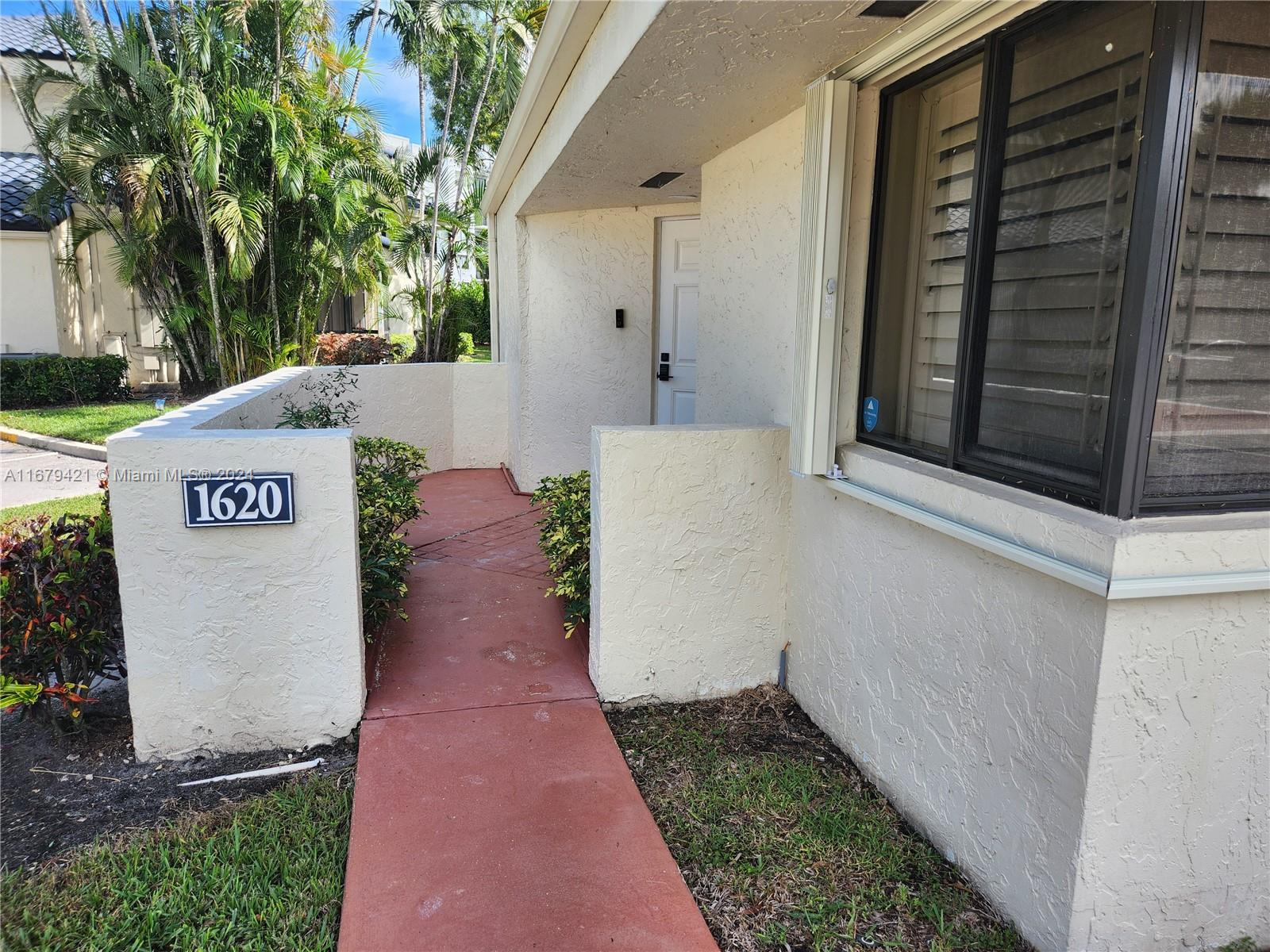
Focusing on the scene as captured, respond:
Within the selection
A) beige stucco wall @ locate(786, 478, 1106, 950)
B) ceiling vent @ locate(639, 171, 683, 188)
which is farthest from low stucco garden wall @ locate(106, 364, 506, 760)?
ceiling vent @ locate(639, 171, 683, 188)

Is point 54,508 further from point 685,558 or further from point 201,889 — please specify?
point 685,558

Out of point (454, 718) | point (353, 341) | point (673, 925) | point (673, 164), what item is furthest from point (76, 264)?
point (673, 925)

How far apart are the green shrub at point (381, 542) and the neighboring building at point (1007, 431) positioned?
126cm

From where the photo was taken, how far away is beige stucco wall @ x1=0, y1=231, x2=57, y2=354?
14805 mm

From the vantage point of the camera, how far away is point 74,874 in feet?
8.65

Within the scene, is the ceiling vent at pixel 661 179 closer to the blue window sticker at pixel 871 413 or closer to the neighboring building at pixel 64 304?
the blue window sticker at pixel 871 413

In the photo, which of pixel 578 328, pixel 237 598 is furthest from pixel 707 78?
pixel 578 328

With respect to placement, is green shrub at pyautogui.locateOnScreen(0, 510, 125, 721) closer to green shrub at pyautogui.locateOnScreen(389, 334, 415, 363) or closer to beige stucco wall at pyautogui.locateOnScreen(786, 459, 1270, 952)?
beige stucco wall at pyautogui.locateOnScreen(786, 459, 1270, 952)

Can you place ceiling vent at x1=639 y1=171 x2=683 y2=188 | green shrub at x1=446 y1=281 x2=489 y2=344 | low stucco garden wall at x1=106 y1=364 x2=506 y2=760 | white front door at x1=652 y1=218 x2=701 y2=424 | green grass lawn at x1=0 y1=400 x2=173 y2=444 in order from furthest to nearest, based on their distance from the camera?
green shrub at x1=446 y1=281 x2=489 y2=344
green grass lawn at x1=0 y1=400 x2=173 y2=444
white front door at x1=652 y1=218 x2=701 y2=424
ceiling vent at x1=639 y1=171 x2=683 y2=188
low stucco garden wall at x1=106 y1=364 x2=506 y2=760

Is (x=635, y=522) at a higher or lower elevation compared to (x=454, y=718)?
higher

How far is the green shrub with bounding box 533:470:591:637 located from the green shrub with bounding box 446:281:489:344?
45.5 ft

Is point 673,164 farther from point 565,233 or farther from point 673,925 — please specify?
point 673,925

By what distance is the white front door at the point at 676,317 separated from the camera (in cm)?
705

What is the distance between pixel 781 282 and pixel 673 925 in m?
2.71
